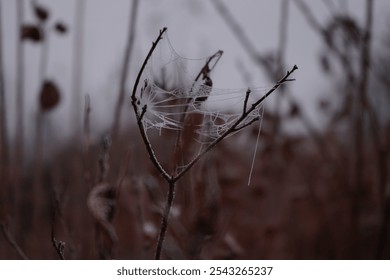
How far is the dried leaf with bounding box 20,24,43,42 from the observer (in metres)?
1.01

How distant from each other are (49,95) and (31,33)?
0.49 feet

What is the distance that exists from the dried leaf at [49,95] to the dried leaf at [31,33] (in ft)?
0.34

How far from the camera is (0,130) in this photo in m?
1.01

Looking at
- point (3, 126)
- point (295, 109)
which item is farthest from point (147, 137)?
point (295, 109)

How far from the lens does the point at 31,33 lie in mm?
1015

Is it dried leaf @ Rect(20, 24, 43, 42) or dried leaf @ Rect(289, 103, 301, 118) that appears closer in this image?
dried leaf @ Rect(20, 24, 43, 42)

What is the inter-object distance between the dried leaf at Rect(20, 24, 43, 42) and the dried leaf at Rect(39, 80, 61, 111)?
10 cm

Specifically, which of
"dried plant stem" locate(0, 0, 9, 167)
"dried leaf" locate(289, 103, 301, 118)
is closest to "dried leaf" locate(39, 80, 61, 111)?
"dried plant stem" locate(0, 0, 9, 167)

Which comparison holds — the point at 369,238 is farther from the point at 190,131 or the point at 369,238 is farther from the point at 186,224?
the point at 190,131

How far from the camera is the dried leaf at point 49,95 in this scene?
3.44 feet

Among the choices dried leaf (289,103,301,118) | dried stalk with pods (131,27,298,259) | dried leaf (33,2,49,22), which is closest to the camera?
dried stalk with pods (131,27,298,259)

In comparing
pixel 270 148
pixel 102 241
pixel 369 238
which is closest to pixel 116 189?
pixel 102 241

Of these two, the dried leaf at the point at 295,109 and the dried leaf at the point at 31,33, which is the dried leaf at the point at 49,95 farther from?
the dried leaf at the point at 295,109

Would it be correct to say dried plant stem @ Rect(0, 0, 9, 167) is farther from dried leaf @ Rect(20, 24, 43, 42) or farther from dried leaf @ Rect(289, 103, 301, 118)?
dried leaf @ Rect(289, 103, 301, 118)
